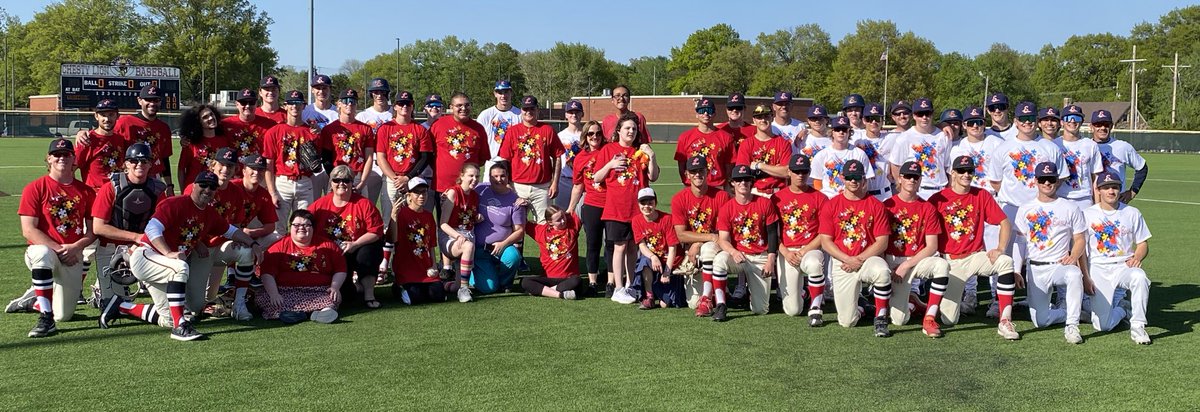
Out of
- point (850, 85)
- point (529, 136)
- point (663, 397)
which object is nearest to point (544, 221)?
point (529, 136)

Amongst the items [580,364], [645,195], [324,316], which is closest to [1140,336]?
[645,195]

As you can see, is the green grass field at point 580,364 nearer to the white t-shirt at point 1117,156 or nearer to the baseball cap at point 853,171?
the baseball cap at point 853,171

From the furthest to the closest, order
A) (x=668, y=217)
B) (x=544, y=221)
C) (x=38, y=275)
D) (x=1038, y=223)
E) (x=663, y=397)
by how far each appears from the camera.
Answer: (x=544, y=221) < (x=668, y=217) < (x=1038, y=223) < (x=38, y=275) < (x=663, y=397)

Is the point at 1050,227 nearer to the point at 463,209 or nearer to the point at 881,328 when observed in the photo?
the point at 881,328

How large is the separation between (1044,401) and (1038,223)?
2424 millimetres

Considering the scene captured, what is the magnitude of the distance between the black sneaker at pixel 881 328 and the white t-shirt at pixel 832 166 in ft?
4.74

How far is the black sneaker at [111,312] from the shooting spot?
6.94 m

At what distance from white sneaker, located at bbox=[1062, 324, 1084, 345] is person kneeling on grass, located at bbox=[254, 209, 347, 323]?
5521 mm

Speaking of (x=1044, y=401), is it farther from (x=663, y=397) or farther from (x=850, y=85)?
(x=850, y=85)

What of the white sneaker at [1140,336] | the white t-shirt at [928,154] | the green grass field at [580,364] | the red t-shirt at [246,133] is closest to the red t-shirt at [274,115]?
the red t-shirt at [246,133]

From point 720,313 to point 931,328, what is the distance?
161 cm

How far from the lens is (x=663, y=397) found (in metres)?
5.26

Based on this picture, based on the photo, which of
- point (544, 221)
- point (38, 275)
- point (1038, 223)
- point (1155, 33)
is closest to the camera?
point (38, 275)

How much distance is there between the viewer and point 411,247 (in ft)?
27.2
